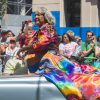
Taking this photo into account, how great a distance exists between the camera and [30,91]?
3.81 metres

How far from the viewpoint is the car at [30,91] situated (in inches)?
150

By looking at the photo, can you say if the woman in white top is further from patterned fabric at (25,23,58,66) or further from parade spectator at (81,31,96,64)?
patterned fabric at (25,23,58,66)

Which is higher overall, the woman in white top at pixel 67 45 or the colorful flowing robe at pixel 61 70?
the colorful flowing robe at pixel 61 70

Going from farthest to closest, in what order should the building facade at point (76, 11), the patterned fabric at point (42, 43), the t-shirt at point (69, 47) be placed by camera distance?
the building facade at point (76, 11) < the t-shirt at point (69, 47) < the patterned fabric at point (42, 43)

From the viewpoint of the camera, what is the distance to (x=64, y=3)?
22422mm

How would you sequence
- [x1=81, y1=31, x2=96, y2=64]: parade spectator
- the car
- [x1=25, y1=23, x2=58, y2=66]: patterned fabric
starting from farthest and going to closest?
1. [x1=81, y1=31, x2=96, y2=64]: parade spectator
2. [x1=25, y1=23, x2=58, y2=66]: patterned fabric
3. the car

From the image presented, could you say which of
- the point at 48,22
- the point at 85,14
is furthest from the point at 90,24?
the point at 48,22

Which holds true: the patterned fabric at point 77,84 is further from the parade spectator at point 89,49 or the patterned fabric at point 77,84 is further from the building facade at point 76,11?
the building facade at point 76,11

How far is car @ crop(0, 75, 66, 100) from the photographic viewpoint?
381 cm

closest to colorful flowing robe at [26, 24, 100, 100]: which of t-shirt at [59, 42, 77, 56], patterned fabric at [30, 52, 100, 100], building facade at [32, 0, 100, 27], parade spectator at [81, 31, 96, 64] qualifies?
patterned fabric at [30, 52, 100, 100]

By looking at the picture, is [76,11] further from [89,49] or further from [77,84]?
[77,84]

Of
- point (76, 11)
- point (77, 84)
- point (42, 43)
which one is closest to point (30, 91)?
point (77, 84)

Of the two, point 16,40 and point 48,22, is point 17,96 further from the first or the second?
point 16,40

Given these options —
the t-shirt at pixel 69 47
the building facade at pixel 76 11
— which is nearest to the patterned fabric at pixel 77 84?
the t-shirt at pixel 69 47
